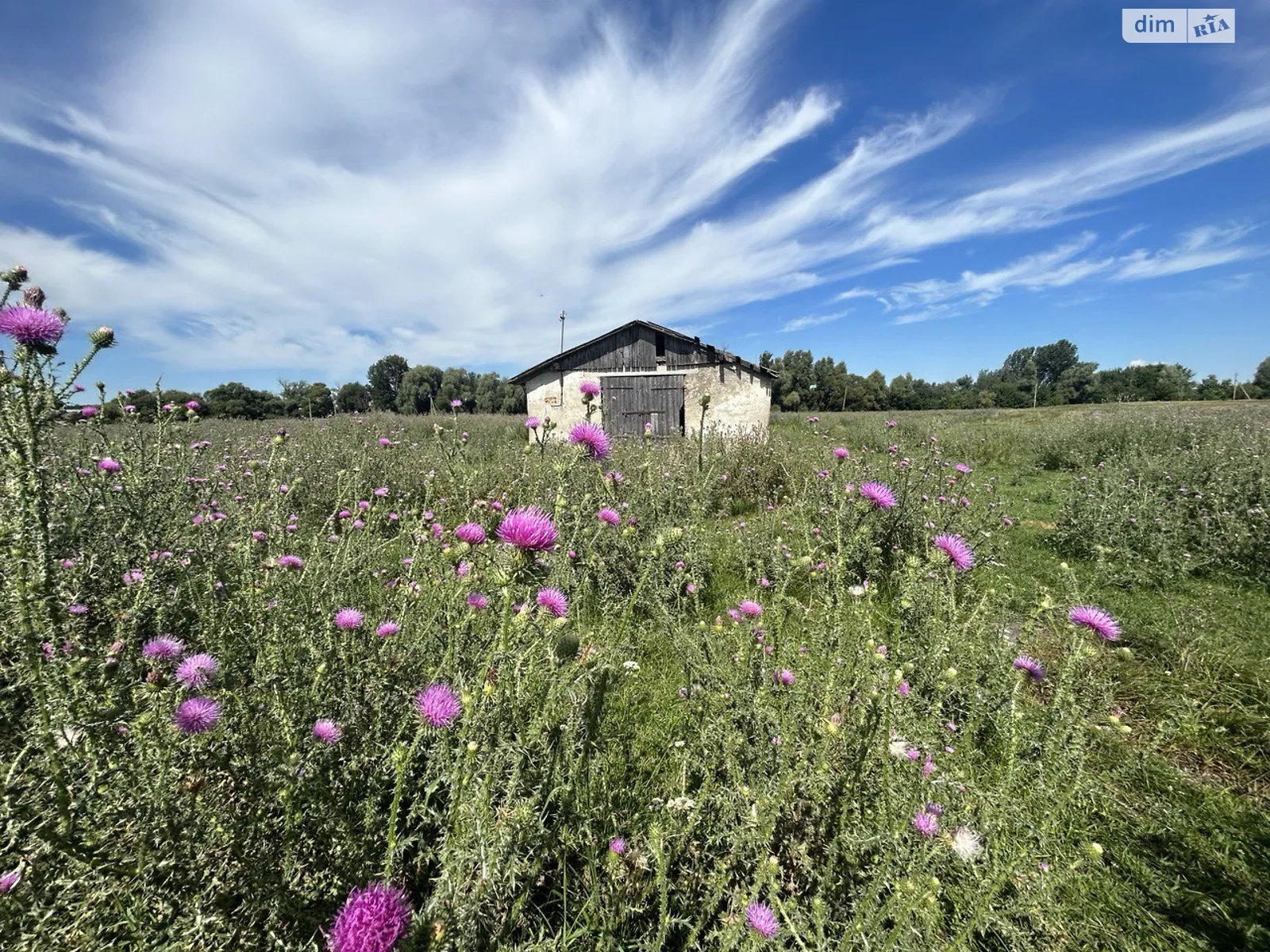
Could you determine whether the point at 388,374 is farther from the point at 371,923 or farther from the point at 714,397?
the point at 371,923

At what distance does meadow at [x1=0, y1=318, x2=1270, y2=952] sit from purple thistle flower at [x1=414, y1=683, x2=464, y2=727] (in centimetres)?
1

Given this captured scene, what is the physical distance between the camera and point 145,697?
51.3 inches

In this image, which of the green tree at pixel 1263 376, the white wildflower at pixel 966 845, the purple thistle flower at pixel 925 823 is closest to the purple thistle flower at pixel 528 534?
the purple thistle flower at pixel 925 823

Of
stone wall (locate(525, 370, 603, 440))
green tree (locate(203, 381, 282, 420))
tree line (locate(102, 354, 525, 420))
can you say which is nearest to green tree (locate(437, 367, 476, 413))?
tree line (locate(102, 354, 525, 420))

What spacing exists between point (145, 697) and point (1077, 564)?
6180mm

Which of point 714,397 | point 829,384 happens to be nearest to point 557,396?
point 714,397

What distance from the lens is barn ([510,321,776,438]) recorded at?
1275cm

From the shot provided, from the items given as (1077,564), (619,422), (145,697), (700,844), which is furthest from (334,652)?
(619,422)

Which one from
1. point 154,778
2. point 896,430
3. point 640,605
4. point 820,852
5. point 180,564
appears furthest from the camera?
point 896,430

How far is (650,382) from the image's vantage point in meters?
13.1

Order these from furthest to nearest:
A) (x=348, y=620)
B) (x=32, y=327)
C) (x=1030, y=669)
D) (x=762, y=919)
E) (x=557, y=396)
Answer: (x=557, y=396) < (x=1030, y=669) < (x=348, y=620) < (x=32, y=327) < (x=762, y=919)

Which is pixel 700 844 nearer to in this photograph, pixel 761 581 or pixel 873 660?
pixel 873 660

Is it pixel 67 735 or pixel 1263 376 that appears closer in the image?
pixel 67 735

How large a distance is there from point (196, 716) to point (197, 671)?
0.12 meters
